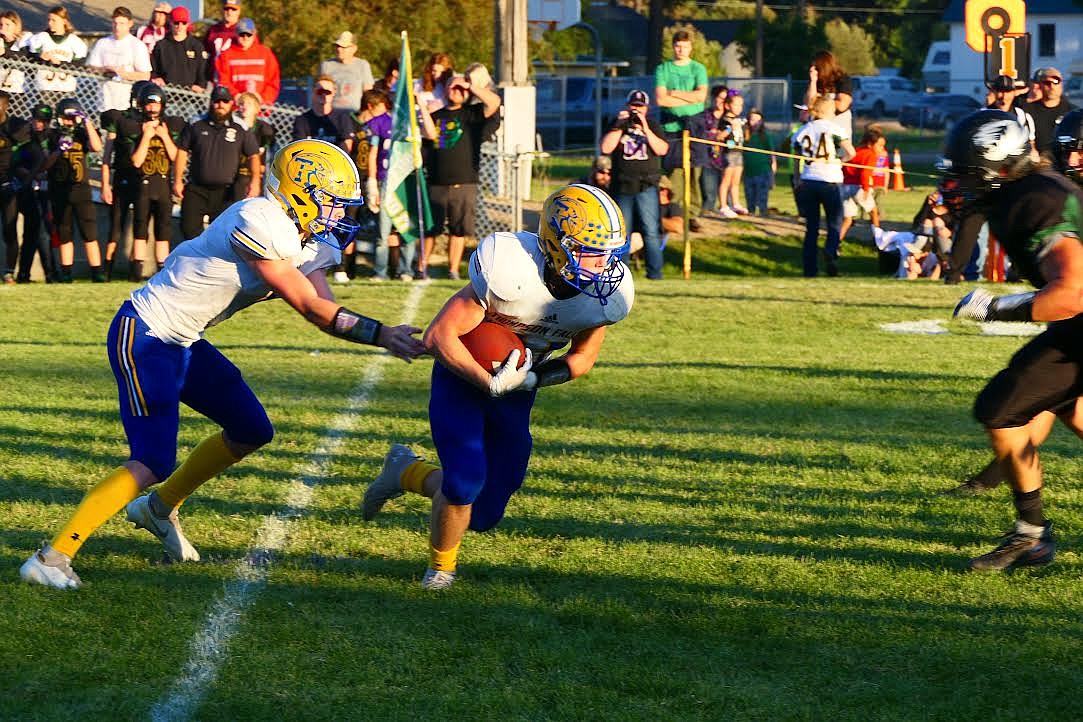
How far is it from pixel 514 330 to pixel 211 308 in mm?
1084

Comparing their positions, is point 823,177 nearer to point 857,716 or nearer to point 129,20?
point 129,20

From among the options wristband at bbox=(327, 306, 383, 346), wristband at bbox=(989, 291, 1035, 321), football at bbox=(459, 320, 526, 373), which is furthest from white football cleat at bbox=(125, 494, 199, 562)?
wristband at bbox=(989, 291, 1035, 321)

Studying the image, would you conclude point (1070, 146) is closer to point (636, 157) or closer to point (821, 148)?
point (636, 157)

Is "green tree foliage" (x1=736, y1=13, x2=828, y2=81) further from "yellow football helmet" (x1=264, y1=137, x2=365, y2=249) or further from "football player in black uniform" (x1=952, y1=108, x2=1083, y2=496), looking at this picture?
"yellow football helmet" (x1=264, y1=137, x2=365, y2=249)

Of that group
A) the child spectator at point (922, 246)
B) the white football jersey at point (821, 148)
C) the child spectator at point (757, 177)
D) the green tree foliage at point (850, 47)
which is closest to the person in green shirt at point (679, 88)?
the white football jersey at point (821, 148)

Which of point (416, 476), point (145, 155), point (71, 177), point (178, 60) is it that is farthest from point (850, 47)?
point (416, 476)

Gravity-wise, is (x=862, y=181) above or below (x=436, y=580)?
above

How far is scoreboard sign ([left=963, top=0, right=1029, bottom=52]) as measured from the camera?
14805mm

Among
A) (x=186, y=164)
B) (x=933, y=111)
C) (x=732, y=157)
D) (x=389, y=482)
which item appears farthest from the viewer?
(x=933, y=111)

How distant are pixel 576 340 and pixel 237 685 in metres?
1.67

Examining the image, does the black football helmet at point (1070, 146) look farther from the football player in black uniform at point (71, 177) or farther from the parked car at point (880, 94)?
the parked car at point (880, 94)

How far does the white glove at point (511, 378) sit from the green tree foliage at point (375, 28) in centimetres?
1985

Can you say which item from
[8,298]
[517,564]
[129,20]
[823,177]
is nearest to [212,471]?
[517,564]

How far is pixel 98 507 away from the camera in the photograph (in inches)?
190
